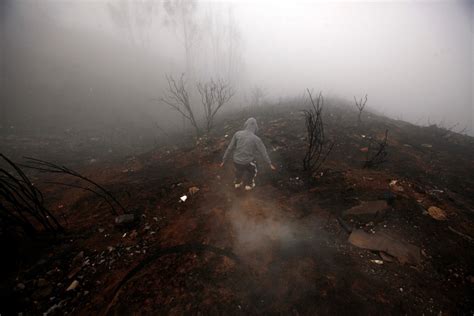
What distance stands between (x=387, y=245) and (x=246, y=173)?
260 centimetres

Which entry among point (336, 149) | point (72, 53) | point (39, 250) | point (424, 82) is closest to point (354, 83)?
point (424, 82)

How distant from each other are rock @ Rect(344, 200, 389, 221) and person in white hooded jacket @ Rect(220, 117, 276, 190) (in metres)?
1.62

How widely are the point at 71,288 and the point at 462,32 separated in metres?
72.0

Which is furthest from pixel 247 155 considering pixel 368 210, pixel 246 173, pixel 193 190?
pixel 368 210

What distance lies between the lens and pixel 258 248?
2.85 meters

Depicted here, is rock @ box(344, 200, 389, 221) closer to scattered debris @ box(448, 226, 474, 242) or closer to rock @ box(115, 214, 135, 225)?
scattered debris @ box(448, 226, 474, 242)

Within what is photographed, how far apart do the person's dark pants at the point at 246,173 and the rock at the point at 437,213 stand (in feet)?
9.60

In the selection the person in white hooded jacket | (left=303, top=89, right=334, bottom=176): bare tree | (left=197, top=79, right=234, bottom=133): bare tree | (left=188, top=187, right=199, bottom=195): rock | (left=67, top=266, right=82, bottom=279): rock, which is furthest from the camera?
(left=197, top=79, right=234, bottom=133): bare tree

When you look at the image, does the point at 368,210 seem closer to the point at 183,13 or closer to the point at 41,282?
the point at 41,282

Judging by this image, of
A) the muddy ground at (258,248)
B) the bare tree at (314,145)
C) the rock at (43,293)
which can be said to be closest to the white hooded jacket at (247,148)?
the muddy ground at (258,248)

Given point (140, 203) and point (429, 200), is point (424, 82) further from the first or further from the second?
point (140, 203)

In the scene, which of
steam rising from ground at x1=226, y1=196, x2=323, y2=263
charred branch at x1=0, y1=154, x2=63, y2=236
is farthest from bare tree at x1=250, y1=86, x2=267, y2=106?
charred branch at x1=0, y1=154, x2=63, y2=236

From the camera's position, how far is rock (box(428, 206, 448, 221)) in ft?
10.2

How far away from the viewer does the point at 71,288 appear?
2.30 m
